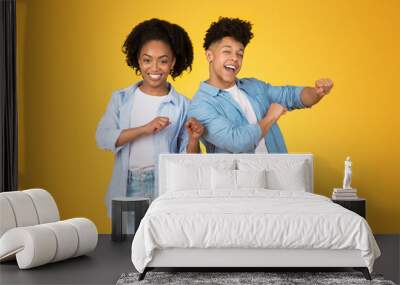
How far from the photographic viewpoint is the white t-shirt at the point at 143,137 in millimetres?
7801

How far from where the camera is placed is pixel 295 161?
756cm

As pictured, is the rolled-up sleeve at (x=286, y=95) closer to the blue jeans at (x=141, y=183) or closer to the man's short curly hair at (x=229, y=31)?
the man's short curly hair at (x=229, y=31)

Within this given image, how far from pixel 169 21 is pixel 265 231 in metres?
3.40

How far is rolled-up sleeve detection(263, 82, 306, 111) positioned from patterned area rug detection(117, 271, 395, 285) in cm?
267

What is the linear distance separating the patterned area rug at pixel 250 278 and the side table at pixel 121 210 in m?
1.74

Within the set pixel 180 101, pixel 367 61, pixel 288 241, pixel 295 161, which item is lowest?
pixel 288 241

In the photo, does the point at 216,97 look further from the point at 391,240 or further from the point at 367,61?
the point at 391,240

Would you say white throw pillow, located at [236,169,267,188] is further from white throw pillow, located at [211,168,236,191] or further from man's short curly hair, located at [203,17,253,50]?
man's short curly hair, located at [203,17,253,50]

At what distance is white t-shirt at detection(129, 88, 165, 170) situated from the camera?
780 cm

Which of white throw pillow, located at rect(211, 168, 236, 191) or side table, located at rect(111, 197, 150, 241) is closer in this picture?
white throw pillow, located at rect(211, 168, 236, 191)

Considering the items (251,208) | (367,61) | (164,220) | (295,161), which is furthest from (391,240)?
(164,220)

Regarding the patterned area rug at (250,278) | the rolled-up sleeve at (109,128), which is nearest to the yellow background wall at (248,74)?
the rolled-up sleeve at (109,128)

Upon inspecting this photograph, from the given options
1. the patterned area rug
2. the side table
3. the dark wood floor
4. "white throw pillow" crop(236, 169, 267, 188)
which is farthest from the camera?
the side table

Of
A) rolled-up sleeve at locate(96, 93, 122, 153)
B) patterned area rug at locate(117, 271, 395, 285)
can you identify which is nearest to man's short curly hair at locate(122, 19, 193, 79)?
rolled-up sleeve at locate(96, 93, 122, 153)
